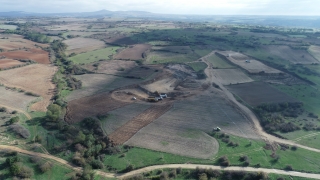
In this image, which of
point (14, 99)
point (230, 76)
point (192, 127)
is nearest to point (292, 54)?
point (230, 76)

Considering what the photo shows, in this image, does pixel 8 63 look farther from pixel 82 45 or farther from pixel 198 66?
pixel 198 66

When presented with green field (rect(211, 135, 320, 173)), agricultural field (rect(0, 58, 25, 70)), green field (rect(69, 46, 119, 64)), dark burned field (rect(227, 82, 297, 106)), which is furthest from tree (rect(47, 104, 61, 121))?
green field (rect(69, 46, 119, 64))

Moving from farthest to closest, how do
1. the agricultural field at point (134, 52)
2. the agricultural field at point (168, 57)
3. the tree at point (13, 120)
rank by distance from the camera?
1. the agricultural field at point (134, 52)
2. the agricultural field at point (168, 57)
3. the tree at point (13, 120)

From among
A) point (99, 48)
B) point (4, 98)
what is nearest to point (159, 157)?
point (4, 98)

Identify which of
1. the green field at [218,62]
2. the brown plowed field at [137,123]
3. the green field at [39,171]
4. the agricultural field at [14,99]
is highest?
the green field at [218,62]

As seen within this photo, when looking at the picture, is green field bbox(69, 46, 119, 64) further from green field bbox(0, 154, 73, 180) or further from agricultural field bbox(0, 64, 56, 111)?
green field bbox(0, 154, 73, 180)

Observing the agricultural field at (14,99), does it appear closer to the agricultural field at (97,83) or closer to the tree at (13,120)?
the tree at (13,120)

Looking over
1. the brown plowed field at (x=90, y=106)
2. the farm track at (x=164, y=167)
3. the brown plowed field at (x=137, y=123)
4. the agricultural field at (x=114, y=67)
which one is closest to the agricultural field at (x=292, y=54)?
the agricultural field at (x=114, y=67)
